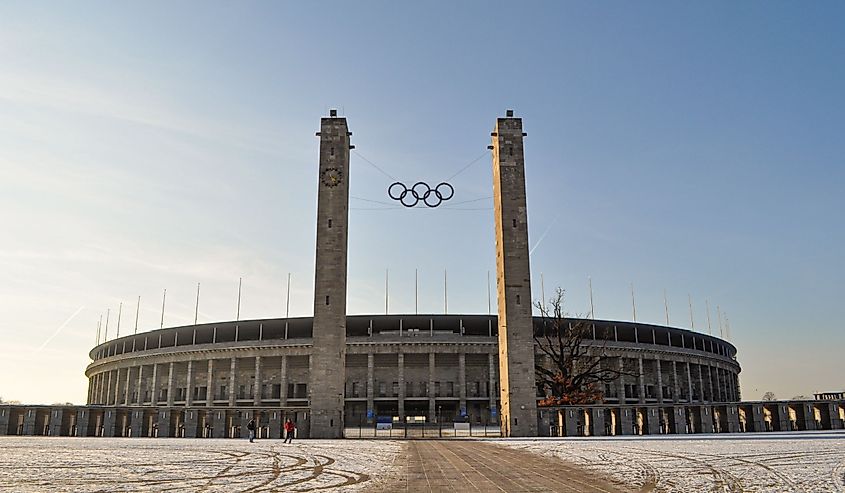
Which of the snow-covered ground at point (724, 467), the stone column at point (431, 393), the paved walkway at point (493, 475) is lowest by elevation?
the paved walkway at point (493, 475)

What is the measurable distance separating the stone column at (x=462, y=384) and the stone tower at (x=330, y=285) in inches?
1171

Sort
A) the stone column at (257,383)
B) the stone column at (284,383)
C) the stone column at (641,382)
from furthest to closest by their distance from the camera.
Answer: the stone column at (641,382) → the stone column at (257,383) → the stone column at (284,383)

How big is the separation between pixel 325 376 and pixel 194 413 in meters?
9.88

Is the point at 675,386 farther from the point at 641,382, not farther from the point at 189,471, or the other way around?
the point at 189,471

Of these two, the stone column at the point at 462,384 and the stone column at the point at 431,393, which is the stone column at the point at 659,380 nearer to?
the stone column at the point at 462,384

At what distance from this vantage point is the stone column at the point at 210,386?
86.6 metres

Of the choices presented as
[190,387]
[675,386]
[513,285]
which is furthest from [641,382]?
[190,387]

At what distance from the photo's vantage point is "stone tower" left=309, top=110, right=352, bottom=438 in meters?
52.2

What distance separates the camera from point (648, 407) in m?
51.7

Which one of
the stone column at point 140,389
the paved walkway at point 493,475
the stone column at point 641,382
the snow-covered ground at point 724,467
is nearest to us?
the snow-covered ground at point 724,467

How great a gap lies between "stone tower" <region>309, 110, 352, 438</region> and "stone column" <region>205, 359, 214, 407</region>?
3872 centimetres

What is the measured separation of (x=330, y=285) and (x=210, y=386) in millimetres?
40819

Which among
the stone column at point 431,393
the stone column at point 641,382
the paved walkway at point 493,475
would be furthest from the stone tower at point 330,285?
the stone column at point 641,382

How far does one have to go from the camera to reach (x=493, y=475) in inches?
746
